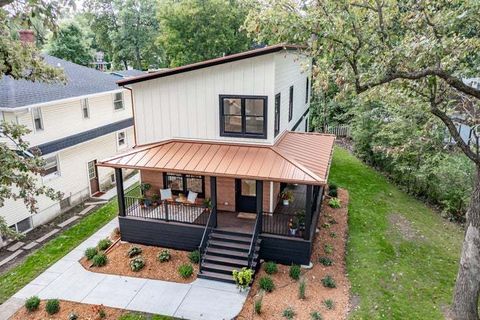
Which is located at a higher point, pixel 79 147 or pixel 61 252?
pixel 79 147

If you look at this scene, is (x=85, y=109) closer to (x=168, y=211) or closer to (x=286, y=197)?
(x=168, y=211)

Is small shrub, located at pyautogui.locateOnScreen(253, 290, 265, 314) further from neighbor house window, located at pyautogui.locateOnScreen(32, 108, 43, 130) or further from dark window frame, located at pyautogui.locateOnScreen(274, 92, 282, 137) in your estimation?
neighbor house window, located at pyautogui.locateOnScreen(32, 108, 43, 130)

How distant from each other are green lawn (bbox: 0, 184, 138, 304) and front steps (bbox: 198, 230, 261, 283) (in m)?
5.97

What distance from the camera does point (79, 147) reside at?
20172 mm

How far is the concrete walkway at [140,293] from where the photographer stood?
11258 millimetres

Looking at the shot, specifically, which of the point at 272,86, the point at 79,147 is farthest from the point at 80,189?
the point at 272,86

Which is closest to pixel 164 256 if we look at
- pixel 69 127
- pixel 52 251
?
pixel 52 251

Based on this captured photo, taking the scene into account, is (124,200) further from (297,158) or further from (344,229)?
(344,229)

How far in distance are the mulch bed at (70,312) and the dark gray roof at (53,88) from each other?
7.15 meters

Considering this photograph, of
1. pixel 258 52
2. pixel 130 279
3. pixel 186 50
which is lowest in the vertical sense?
pixel 130 279

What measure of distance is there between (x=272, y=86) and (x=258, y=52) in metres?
1.41

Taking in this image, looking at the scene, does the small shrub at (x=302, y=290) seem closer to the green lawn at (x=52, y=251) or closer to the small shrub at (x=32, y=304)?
the small shrub at (x=32, y=304)

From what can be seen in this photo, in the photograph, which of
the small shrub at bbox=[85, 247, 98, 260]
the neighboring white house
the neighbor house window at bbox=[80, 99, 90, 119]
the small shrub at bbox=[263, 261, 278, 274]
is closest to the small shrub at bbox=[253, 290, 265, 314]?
the small shrub at bbox=[263, 261, 278, 274]

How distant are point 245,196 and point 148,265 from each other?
465cm
